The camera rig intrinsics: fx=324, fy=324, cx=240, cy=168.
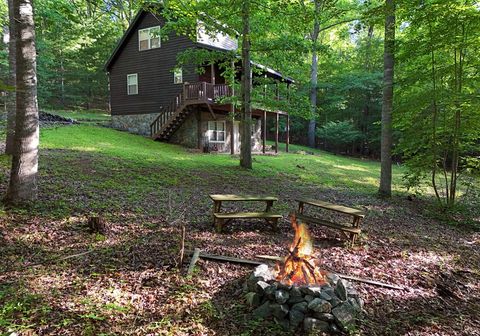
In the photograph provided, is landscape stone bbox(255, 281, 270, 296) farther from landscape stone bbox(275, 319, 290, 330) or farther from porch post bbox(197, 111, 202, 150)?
porch post bbox(197, 111, 202, 150)

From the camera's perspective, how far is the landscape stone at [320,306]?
133 inches

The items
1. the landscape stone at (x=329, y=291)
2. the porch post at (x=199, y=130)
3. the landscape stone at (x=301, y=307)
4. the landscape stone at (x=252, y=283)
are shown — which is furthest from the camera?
the porch post at (x=199, y=130)

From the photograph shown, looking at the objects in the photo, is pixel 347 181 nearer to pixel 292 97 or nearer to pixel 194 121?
pixel 292 97

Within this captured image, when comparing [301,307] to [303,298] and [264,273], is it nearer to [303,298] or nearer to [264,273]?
[303,298]

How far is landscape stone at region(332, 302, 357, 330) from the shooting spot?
132 inches

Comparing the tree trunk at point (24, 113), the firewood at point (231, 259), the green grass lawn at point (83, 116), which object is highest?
the green grass lawn at point (83, 116)

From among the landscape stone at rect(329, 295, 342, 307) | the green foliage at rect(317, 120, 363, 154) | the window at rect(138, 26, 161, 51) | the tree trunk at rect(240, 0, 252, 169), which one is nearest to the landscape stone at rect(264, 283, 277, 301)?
the landscape stone at rect(329, 295, 342, 307)

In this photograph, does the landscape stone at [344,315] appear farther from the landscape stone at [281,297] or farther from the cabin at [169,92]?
the cabin at [169,92]

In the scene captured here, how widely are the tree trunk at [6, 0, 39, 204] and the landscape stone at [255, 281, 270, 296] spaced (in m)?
4.49

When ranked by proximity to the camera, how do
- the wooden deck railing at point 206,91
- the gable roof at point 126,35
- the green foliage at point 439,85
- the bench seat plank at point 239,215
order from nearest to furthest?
1. the bench seat plank at point 239,215
2. the green foliage at point 439,85
3. the wooden deck railing at point 206,91
4. the gable roof at point 126,35

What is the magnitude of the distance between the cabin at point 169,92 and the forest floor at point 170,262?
9.60 meters

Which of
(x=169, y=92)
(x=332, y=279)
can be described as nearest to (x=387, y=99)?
(x=332, y=279)

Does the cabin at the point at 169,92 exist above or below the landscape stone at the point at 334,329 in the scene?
above

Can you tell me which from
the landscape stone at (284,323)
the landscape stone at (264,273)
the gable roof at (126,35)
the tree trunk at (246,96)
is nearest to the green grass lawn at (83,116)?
the gable roof at (126,35)
